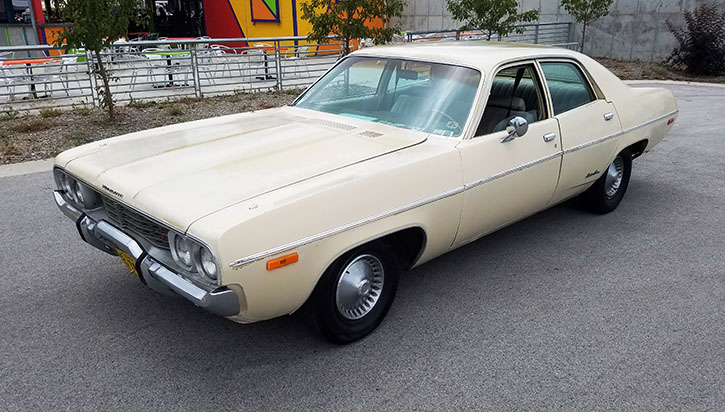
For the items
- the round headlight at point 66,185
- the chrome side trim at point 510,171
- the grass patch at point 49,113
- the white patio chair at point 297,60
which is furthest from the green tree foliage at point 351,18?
the round headlight at point 66,185

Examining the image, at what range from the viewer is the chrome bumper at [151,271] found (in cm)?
261

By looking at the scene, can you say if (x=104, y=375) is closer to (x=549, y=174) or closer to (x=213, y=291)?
(x=213, y=291)

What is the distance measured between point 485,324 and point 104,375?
84.7 inches

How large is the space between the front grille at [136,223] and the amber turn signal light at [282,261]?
62 centimetres

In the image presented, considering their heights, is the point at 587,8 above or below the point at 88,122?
above

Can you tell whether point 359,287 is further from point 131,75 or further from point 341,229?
point 131,75

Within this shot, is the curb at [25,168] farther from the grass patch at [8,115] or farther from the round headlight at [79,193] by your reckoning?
the round headlight at [79,193]

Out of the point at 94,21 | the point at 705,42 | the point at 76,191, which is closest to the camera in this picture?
the point at 76,191

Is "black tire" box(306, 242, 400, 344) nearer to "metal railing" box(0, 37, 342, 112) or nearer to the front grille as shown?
the front grille

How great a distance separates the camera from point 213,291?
2617mm

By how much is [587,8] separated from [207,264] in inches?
665

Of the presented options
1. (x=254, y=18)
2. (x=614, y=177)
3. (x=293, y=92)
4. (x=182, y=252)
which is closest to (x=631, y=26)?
(x=293, y=92)

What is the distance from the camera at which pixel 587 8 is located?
1669 cm

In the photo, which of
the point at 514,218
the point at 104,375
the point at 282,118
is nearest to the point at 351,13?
the point at 282,118
